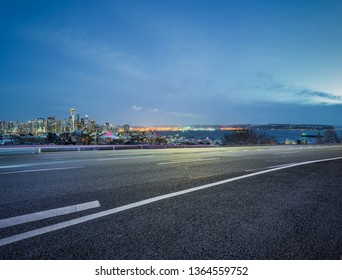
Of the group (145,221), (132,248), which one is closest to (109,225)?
(145,221)

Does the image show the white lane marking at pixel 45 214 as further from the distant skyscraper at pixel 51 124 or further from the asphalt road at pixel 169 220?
the distant skyscraper at pixel 51 124

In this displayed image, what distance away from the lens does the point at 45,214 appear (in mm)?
3359

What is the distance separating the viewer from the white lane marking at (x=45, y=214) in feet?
10.0

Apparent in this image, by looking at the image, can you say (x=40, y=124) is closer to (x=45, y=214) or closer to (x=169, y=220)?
(x=45, y=214)

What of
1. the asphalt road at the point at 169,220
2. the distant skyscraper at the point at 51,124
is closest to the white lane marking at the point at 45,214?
the asphalt road at the point at 169,220

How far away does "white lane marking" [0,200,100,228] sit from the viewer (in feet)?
10.0

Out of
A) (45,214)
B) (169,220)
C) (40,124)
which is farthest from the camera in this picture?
(40,124)

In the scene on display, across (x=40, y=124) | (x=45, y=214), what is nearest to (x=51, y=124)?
(x=40, y=124)

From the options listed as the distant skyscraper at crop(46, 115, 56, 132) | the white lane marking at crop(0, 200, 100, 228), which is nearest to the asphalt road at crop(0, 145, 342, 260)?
the white lane marking at crop(0, 200, 100, 228)

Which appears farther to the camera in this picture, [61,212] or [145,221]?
[61,212]

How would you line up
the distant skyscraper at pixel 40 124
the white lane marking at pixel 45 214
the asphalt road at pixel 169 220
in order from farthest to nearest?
the distant skyscraper at pixel 40 124, the white lane marking at pixel 45 214, the asphalt road at pixel 169 220
